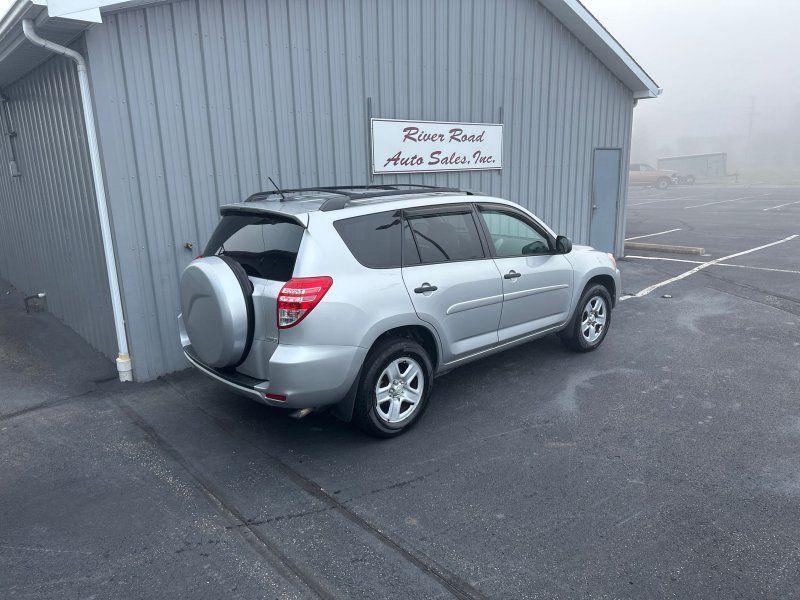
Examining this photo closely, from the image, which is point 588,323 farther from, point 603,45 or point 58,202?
point 58,202

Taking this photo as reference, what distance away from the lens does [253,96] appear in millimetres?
6180

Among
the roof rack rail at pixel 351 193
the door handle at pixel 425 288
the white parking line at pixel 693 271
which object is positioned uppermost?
the roof rack rail at pixel 351 193

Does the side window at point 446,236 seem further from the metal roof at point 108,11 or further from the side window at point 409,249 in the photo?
the metal roof at point 108,11

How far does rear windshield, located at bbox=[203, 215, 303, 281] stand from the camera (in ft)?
13.5

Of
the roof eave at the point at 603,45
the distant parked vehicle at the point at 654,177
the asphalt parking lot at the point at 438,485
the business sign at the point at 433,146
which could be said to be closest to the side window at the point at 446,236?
the asphalt parking lot at the point at 438,485

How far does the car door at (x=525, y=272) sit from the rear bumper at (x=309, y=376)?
1762mm

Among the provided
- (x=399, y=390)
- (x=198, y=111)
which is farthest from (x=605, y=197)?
(x=399, y=390)

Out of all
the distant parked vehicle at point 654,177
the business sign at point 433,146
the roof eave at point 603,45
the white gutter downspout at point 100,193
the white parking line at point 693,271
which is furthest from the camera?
the distant parked vehicle at point 654,177

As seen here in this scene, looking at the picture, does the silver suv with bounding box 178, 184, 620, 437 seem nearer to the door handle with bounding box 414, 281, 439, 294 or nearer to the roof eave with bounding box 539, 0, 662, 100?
the door handle with bounding box 414, 281, 439, 294

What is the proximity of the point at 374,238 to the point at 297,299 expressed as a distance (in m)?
0.84

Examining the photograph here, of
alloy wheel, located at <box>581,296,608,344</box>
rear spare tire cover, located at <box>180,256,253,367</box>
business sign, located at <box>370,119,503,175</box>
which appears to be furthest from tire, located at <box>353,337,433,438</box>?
business sign, located at <box>370,119,503,175</box>

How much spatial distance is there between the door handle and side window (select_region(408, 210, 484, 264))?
0.66 feet

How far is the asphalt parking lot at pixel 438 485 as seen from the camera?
10.0ft

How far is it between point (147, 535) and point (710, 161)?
174 ft
